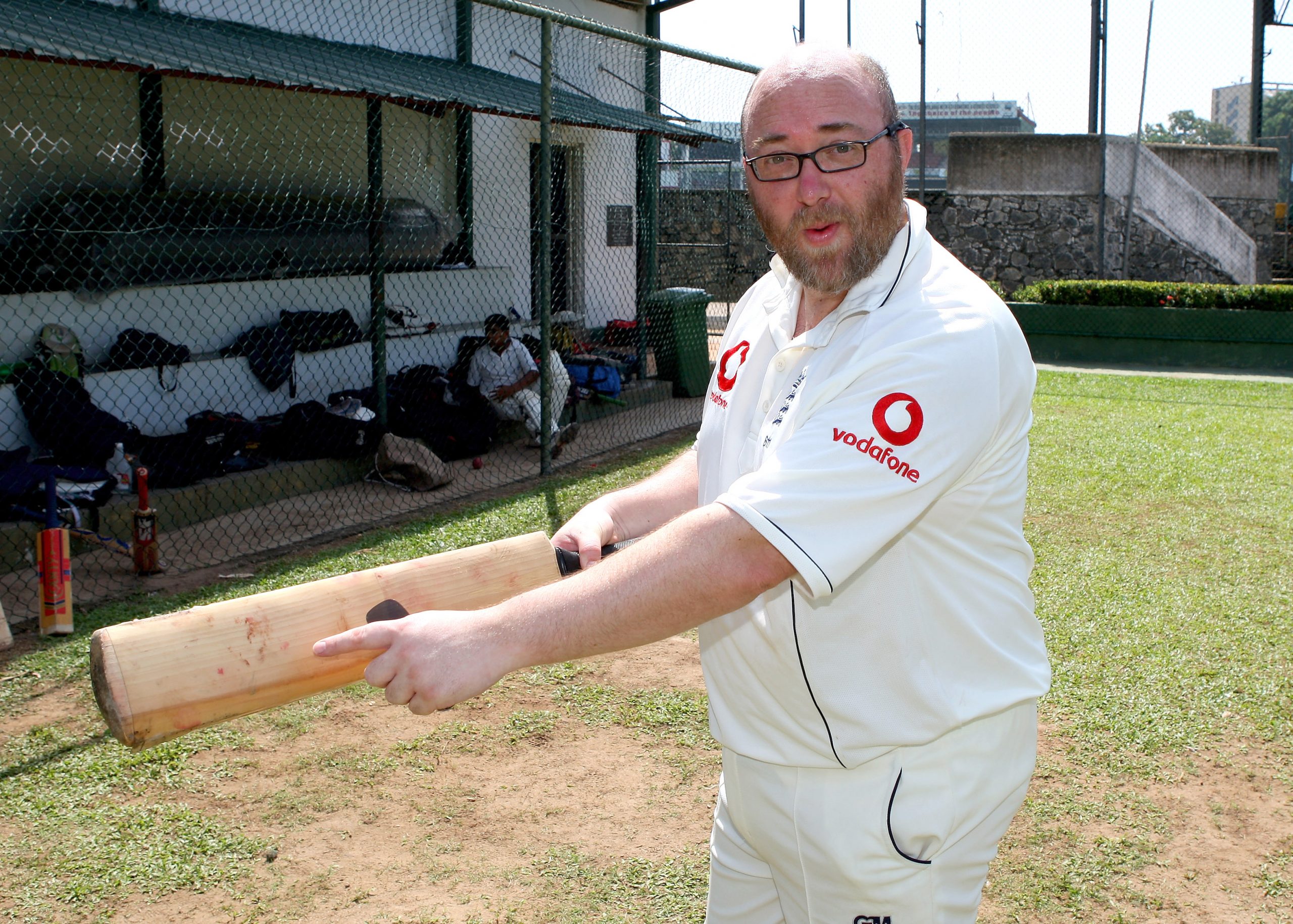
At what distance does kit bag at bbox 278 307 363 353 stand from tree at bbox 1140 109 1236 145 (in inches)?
746

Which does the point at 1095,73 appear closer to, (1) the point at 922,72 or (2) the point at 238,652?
(1) the point at 922,72

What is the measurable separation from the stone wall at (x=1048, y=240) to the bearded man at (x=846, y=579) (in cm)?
1703

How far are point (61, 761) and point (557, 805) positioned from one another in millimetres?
1748

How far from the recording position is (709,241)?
22219 mm

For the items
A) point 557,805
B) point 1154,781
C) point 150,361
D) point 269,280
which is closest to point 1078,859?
point 1154,781

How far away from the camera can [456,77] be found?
35.1 ft

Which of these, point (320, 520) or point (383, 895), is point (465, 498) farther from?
point (383, 895)

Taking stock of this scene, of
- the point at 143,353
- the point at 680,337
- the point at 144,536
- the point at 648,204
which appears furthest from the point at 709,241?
the point at 144,536

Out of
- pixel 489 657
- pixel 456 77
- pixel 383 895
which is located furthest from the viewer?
pixel 456 77

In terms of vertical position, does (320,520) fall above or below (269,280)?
below

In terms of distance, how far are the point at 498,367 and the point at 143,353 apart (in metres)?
2.91

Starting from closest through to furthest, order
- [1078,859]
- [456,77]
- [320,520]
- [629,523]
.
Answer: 1. [629,523]
2. [1078,859]
3. [320,520]
4. [456,77]

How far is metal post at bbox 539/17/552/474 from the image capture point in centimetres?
826

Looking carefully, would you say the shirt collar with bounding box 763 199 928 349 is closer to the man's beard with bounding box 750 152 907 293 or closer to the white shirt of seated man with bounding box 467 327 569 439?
the man's beard with bounding box 750 152 907 293
